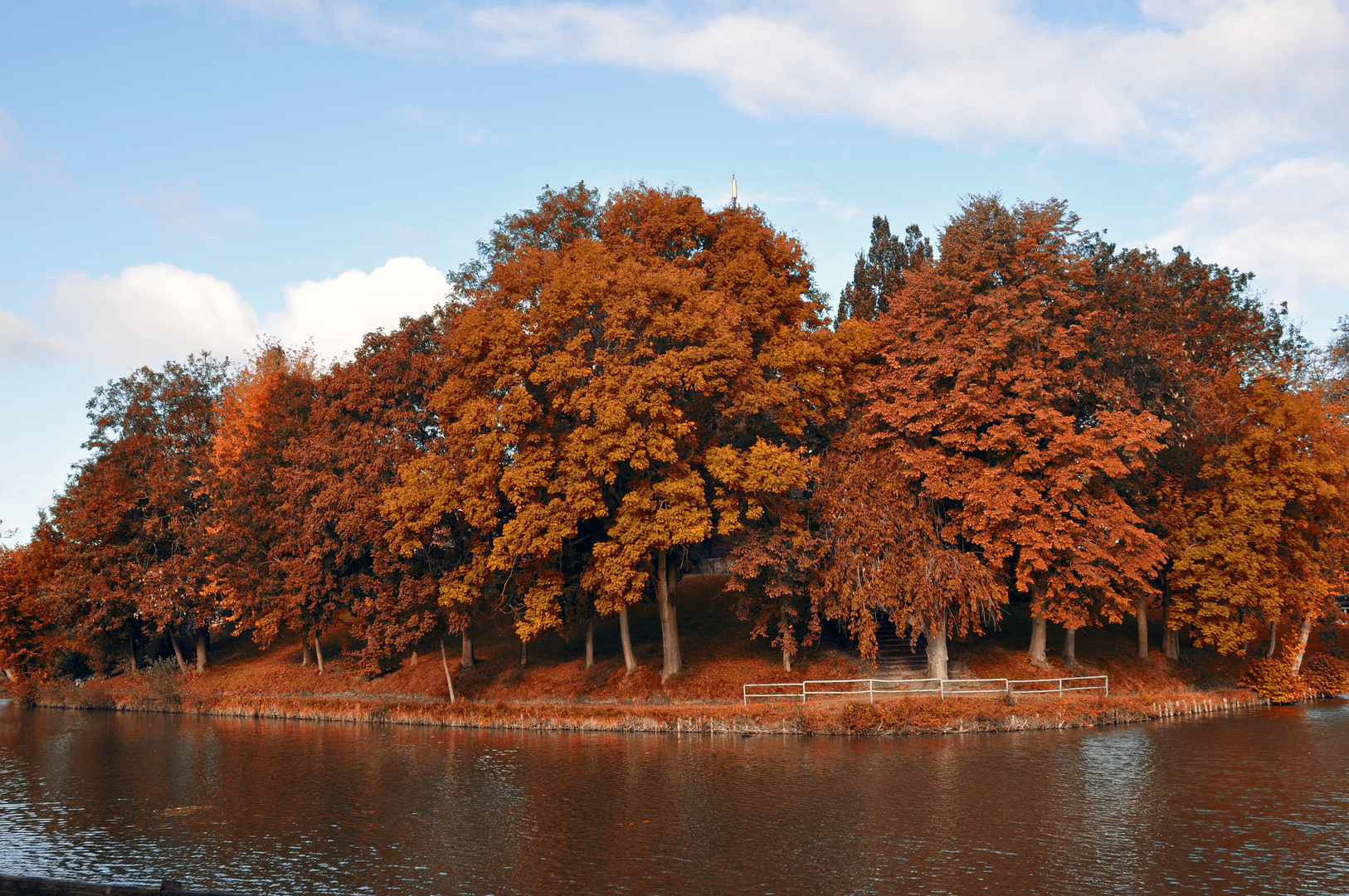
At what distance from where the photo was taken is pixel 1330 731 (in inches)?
1348

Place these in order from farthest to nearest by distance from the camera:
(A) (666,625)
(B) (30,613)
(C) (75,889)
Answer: (B) (30,613) → (A) (666,625) → (C) (75,889)

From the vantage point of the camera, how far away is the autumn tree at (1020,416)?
39.3m

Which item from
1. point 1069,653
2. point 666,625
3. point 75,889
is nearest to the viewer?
point 75,889

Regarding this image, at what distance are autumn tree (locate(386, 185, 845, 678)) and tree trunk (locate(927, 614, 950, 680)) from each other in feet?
30.6

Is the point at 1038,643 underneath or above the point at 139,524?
underneath

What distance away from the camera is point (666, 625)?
4416cm

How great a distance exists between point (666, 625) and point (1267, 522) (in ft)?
94.4

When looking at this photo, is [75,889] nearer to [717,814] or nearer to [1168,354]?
[717,814]

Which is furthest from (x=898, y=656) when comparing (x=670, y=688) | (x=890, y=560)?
(x=670, y=688)

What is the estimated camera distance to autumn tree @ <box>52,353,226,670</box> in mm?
57250

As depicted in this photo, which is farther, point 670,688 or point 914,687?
point 670,688

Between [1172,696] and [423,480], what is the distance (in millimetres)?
35799

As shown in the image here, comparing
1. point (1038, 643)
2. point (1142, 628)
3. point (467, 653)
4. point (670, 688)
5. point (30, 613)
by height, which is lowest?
point (670, 688)

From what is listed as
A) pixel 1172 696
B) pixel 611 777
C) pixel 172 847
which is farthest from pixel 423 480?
pixel 1172 696
